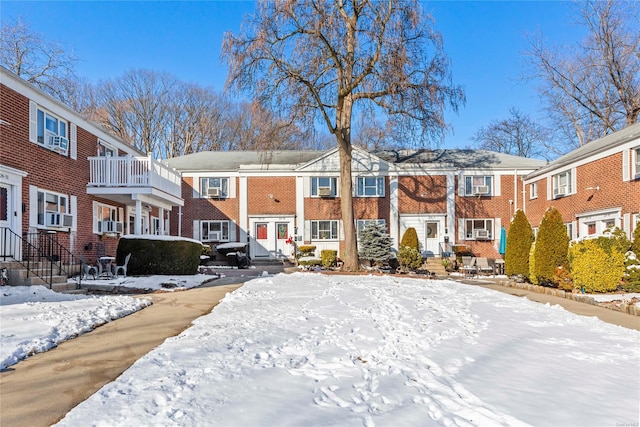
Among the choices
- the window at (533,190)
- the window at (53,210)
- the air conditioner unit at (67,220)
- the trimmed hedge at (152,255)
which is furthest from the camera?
the window at (533,190)

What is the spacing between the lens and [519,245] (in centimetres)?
1372

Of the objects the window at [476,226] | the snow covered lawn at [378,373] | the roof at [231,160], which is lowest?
the snow covered lawn at [378,373]

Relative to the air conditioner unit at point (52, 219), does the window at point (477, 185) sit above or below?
above

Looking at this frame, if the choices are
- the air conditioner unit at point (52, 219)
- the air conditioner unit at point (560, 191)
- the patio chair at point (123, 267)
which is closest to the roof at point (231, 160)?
the air conditioner unit at point (52, 219)

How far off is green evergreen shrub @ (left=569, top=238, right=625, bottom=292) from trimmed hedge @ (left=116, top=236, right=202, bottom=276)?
37.9 ft

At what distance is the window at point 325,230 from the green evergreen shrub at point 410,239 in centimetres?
399

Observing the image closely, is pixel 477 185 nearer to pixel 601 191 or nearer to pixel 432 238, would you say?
pixel 432 238

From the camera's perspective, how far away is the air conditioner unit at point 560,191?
19.0 metres

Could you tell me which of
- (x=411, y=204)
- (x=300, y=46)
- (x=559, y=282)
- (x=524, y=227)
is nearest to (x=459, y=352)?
(x=559, y=282)

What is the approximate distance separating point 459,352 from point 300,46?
526 inches

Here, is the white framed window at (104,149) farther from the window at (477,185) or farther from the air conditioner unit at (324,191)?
the window at (477,185)

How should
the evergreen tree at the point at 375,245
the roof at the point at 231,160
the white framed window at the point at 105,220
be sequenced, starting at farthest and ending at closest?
the roof at the point at 231,160 < the evergreen tree at the point at 375,245 < the white framed window at the point at 105,220

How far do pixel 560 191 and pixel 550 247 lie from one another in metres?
9.55

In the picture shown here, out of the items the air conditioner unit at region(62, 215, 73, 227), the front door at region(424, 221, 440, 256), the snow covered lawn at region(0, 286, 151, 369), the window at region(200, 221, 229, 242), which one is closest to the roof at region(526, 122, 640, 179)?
the front door at region(424, 221, 440, 256)
